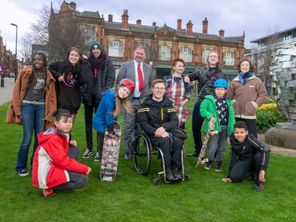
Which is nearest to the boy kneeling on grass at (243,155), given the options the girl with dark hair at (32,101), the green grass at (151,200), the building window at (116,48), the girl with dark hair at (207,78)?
the green grass at (151,200)

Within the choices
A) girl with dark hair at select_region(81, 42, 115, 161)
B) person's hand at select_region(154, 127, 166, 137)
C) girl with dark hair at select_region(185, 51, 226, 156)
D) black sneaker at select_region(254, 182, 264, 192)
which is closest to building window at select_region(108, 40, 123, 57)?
girl with dark hair at select_region(185, 51, 226, 156)

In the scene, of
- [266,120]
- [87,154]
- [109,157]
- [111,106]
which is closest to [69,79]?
[111,106]

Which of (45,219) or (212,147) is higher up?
(212,147)

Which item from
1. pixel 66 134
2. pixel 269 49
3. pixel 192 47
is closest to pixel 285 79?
pixel 66 134

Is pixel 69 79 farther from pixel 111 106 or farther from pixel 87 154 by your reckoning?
pixel 87 154

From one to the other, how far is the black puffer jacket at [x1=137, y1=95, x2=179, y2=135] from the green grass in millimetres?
811

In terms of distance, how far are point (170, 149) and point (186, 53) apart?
185 feet

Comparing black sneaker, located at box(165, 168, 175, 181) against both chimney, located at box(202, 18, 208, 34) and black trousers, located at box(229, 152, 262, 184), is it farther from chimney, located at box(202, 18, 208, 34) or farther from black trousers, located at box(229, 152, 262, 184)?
chimney, located at box(202, 18, 208, 34)

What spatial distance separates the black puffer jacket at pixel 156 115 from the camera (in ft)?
19.2

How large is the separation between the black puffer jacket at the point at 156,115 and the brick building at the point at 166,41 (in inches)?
1788

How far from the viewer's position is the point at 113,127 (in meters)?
5.65

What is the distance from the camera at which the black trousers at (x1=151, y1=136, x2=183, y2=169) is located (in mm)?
5441

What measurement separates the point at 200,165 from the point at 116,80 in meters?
2.06

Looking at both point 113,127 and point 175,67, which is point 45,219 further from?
point 175,67
